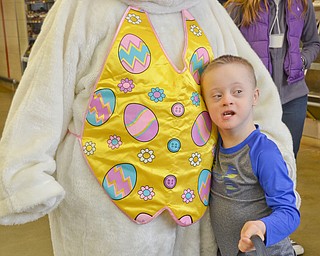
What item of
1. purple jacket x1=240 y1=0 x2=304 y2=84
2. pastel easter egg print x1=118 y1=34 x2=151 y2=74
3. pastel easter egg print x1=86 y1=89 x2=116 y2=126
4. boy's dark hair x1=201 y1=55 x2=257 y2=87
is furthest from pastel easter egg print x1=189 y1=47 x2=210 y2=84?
purple jacket x1=240 y1=0 x2=304 y2=84

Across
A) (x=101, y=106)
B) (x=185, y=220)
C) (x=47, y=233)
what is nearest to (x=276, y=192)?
(x=185, y=220)

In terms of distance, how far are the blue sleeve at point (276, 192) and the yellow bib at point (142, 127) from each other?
179mm

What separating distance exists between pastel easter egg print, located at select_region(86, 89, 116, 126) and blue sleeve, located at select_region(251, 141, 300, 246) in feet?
1.31

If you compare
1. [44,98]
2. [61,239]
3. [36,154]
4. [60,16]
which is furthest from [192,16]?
[61,239]

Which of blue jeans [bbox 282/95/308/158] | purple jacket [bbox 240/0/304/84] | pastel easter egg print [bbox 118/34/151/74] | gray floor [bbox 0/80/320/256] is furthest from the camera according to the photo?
gray floor [bbox 0/80/320/256]

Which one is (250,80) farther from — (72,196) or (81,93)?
(72,196)

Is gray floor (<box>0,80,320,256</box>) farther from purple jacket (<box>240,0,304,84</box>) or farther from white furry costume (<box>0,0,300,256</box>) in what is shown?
white furry costume (<box>0,0,300,256</box>)

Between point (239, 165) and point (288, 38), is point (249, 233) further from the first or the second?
point (288, 38)

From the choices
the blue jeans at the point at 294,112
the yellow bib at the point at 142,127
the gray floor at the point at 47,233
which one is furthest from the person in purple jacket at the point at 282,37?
the yellow bib at the point at 142,127

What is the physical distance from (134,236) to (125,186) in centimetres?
14

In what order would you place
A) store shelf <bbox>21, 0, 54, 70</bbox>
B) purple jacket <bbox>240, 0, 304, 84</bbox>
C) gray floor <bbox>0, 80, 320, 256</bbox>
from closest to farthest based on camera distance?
purple jacket <bbox>240, 0, 304, 84</bbox> → gray floor <bbox>0, 80, 320, 256</bbox> → store shelf <bbox>21, 0, 54, 70</bbox>

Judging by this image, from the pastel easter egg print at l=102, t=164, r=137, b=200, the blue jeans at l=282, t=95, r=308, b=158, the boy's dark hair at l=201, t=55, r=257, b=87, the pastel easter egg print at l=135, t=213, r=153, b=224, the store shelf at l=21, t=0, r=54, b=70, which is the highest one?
the boy's dark hair at l=201, t=55, r=257, b=87

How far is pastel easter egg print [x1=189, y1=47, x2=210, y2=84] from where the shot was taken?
1.34 metres

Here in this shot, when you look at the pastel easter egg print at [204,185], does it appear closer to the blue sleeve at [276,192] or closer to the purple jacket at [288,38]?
the blue sleeve at [276,192]
